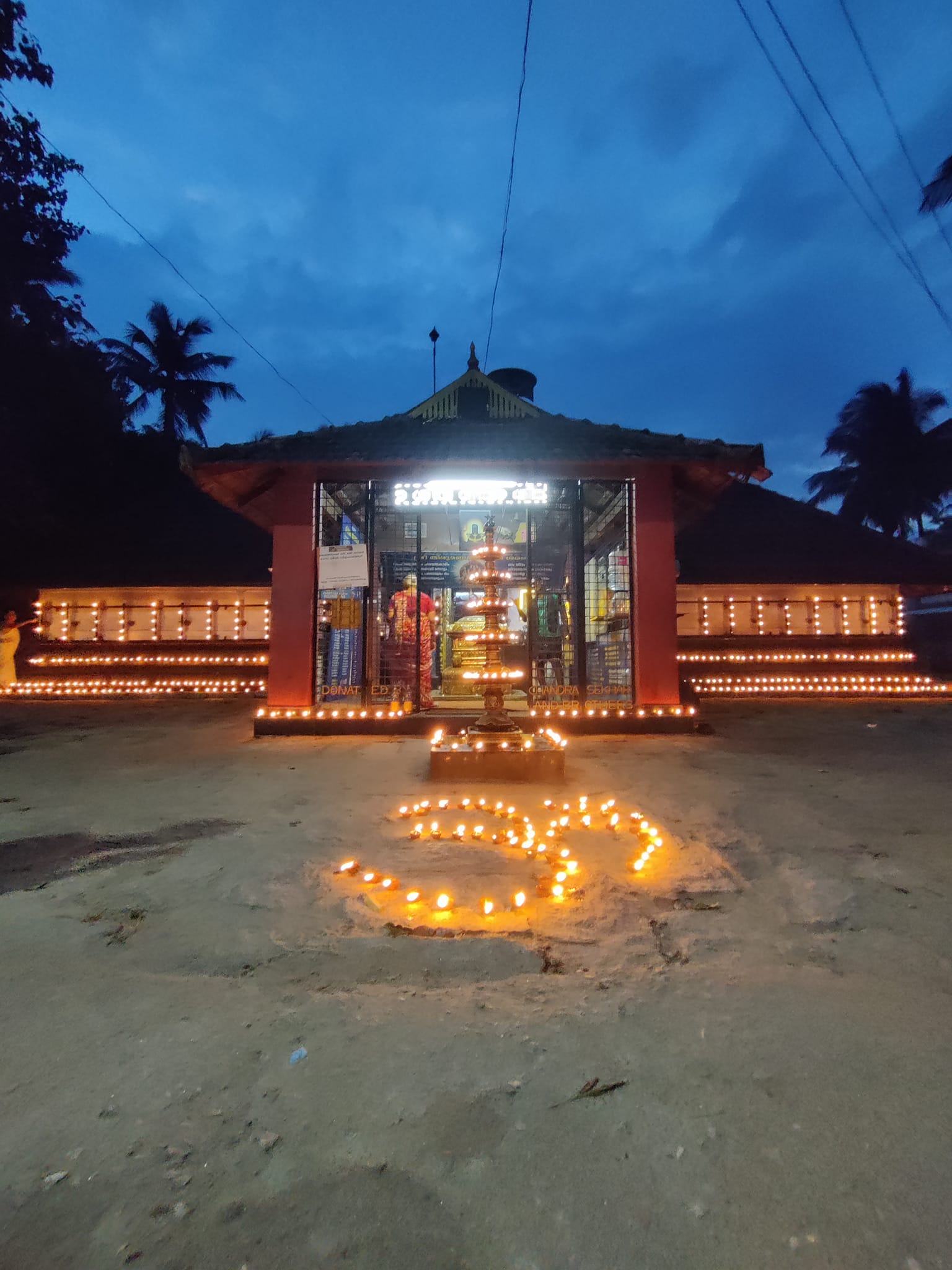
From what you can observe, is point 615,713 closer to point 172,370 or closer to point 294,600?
point 294,600

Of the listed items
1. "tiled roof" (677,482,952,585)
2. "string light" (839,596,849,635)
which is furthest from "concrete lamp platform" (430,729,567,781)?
"string light" (839,596,849,635)

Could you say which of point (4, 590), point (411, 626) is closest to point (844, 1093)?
point (411, 626)

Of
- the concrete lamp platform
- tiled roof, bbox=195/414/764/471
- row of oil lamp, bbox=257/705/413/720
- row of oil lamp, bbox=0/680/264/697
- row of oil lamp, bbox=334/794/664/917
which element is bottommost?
row of oil lamp, bbox=334/794/664/917

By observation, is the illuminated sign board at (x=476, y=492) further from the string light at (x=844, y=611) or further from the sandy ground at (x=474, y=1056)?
the string light at (x=844, y=611)

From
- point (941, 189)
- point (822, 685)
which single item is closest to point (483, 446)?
point (822, 685)

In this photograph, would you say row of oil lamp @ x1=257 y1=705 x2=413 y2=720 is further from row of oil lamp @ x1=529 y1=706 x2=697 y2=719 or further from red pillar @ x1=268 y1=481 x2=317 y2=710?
row of oil lamp @ x1=529 y1=706 x2=697 y2=719

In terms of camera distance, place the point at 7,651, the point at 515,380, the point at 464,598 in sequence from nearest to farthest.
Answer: the point at 7,651, the point at 464,598, the point at 515,380

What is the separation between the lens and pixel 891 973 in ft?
8.16

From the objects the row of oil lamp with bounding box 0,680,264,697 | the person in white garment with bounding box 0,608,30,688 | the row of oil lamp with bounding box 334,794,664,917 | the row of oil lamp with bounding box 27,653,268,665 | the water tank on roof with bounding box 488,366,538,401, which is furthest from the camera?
the water tank on roof with bounding box 488,366,538,401

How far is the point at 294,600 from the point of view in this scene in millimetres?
9625

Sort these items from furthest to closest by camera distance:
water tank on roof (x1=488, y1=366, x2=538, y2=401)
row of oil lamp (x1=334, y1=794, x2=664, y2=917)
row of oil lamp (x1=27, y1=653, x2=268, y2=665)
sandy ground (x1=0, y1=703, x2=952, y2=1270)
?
water tank on roof (x1=488, y1=366, x2=538, y2=401) → row of oil lamp (x1=27, y1=653, x2=268, y2=665) → row of oil lamp (x1=334, y1=794, x2=664, y2=917) → sandy ground (x1=0, y1=703, x2=952, y2=1270)

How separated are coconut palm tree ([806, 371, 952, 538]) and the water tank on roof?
723 inches

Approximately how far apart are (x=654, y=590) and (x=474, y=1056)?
327 inches

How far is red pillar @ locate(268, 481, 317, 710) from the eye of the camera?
9.52 m
